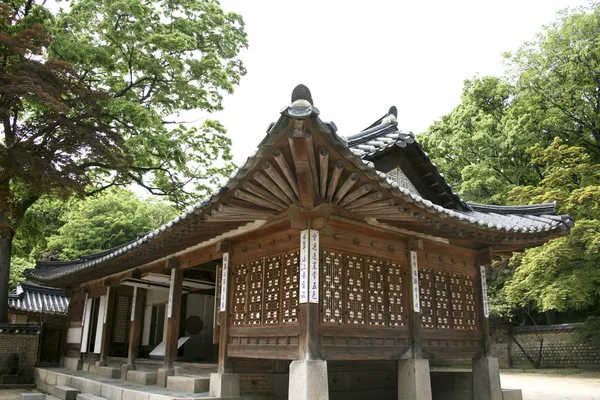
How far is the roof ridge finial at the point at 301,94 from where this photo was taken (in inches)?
210

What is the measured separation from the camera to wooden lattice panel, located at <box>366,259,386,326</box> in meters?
8.59

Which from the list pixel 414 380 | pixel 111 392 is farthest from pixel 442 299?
pixel 111 392

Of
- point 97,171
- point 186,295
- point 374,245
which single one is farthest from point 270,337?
point 97,171

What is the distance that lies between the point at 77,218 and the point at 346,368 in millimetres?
34461

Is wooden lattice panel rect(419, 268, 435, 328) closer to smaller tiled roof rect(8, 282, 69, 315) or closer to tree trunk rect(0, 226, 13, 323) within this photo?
tree trunk rect(0, 226, 13, 323)

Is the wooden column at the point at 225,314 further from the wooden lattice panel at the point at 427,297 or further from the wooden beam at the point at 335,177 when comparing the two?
the wooden lattice panel at the point at 427,297

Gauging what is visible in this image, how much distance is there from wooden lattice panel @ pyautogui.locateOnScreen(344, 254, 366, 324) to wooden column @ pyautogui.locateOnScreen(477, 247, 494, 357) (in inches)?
147

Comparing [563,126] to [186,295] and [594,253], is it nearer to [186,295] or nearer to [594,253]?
[594,253]

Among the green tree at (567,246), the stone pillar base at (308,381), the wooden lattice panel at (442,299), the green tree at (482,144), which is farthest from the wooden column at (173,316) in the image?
the green tree at (482,144)

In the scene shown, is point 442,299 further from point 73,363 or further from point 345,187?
point 73,363

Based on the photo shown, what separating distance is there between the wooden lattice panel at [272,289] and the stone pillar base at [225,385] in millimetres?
1431

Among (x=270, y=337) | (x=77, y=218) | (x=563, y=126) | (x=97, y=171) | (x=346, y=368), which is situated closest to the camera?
(x=270, y=337)

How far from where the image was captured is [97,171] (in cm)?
2205

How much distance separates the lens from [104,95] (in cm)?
1612
